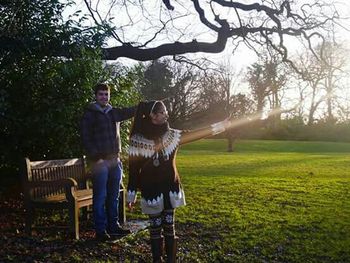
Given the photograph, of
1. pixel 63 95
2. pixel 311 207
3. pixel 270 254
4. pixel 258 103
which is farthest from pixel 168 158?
pixel 258 103

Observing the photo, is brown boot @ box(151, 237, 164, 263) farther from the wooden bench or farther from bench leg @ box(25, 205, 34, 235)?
bench leg @ box(25, 205, 34, 235)

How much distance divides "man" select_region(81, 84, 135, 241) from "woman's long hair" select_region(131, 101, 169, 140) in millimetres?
1049

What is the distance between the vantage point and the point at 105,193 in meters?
6.92

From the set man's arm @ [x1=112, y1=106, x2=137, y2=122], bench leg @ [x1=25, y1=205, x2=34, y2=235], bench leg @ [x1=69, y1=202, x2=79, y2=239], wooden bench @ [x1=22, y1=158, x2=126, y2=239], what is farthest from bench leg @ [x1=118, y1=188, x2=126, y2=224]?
man's arm @ [x1=112, y1=106, x2=137, y2=122]

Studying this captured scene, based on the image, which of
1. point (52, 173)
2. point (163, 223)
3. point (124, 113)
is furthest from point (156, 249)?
point (52, 173)

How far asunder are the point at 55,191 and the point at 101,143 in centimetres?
173

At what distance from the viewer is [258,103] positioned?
52.5 meters

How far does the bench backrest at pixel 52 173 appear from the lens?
720 centimetres

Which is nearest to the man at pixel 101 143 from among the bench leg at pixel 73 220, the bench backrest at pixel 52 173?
the bench leg at pixel 73 220

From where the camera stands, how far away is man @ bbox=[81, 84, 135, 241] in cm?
671

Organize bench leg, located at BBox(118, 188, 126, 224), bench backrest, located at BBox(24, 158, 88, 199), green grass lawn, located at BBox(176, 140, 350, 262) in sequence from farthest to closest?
bench leg, located at BBox(118, 188, 126, 224)
bench backrest, located at BBox(24, 158, 88, 199)
green grass lawn, located at BBox(176, 140, 350, 262)

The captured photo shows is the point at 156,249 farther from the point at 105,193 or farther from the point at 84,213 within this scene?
the point at 84,213

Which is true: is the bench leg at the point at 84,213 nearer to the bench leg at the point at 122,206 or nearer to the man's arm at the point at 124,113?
the bench leg at the point at 122,206

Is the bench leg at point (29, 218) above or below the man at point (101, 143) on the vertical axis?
below
